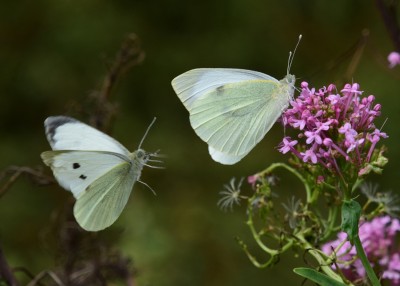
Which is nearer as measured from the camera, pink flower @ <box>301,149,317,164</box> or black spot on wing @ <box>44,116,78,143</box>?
pink flower @ <box>301,149,317,164</box>

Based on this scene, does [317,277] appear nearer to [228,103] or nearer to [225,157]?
[225,157]

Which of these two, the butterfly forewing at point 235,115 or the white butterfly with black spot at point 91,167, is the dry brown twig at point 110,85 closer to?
the white butterfly with black spot at point 91,167

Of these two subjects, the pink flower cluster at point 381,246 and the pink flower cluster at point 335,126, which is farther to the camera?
the pink flower cluster at point 381,246

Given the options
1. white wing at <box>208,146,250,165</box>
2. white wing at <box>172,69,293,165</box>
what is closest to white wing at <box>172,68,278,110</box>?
white wing at <box>172,69,293,165</box>

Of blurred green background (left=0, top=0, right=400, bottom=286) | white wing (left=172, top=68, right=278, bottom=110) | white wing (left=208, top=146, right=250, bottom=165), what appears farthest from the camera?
blurred green background (left=0, top=0, right=400, bottom=286)

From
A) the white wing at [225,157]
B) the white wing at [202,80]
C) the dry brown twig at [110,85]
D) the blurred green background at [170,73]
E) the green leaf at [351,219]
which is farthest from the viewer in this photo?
the blurred green background at [170,73]

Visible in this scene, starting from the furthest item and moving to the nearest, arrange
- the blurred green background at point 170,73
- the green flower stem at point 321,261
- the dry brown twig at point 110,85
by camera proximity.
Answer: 1. the blurred green background at point 170,73
2. the dry brown twig at point 110,85
3. the green flower stem at point 321,261

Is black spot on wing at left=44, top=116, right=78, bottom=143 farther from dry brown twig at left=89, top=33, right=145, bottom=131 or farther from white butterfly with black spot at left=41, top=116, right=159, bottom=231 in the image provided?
dry brown twig at left=89, top=33, right=145, bottom=131

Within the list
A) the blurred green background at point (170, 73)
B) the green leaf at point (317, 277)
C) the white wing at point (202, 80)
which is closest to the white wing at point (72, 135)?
the white wing at point (202, 80)
